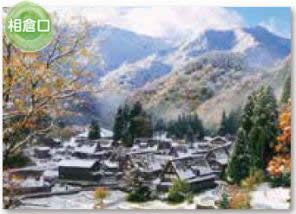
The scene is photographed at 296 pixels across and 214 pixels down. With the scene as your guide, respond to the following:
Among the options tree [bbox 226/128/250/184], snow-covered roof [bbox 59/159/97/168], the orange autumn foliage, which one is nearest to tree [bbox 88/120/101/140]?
snow-covered roof [bbox 59/159/97/168]

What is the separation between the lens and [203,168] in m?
3.69

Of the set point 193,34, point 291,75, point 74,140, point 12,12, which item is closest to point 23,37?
point 12,12

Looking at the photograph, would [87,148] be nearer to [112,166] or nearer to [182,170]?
[112,166]

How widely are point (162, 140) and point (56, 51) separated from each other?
88cm

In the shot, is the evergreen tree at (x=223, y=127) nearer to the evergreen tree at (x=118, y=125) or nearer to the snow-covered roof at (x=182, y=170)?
the snow-covered roof at (x=182, y=170)

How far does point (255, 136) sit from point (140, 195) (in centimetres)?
81

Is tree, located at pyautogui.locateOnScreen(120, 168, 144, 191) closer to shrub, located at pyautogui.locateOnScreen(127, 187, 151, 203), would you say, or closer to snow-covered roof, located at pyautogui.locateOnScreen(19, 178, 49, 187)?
shrub, located at pyautogui.locateOnScreen(127, 187, 151, 203)

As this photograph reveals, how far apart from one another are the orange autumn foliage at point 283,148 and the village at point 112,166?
29cm

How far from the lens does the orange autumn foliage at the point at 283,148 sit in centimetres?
359

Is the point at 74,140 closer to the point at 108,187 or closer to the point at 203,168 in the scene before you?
the point at 108,187

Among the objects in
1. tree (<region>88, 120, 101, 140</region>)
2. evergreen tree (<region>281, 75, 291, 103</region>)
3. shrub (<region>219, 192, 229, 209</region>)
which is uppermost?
evergreen tree (<region>281, 75, 291, 103</region>)

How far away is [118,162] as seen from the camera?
3709 millimetres

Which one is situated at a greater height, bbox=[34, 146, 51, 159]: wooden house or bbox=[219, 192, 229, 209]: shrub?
bbox=[34, 146, 51, 159]: wooden house

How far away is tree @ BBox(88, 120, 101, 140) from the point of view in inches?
146
